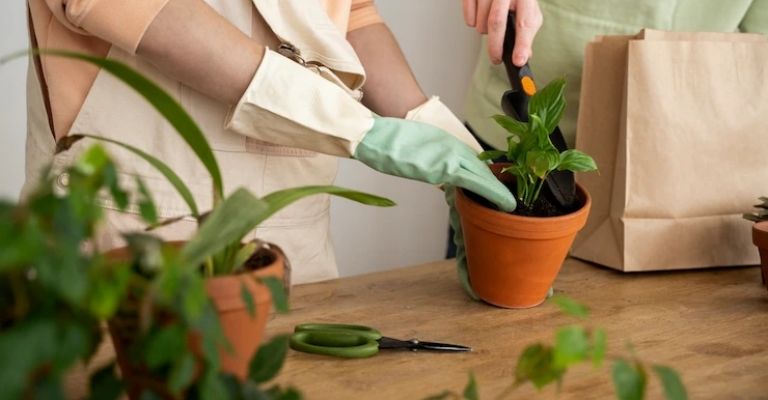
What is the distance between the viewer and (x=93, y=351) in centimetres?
48

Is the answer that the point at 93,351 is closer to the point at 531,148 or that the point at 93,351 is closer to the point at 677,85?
the point at 531,148

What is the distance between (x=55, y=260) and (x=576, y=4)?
3.44 ft

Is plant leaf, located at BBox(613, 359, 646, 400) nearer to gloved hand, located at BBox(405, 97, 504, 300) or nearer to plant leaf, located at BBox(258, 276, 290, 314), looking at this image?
plant leaf, located at BBox(258, 276, 290, 314)

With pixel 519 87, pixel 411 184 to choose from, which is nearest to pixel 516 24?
pixel 519 87

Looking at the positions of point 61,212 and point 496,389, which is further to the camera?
point 496,389

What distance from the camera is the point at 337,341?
0.84m

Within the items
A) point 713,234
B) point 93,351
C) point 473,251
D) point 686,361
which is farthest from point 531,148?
point 93,351

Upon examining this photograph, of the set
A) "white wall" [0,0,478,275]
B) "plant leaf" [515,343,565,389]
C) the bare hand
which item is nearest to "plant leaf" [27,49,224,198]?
"plant leaf" [515,343,565,389]

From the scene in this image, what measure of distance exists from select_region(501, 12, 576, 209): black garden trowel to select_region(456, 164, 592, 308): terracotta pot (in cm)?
3

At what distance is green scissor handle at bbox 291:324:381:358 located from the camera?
829 millimetres

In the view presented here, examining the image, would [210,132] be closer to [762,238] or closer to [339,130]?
[339,130]

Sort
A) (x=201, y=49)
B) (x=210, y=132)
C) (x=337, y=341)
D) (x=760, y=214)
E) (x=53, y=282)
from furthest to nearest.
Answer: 1. (x=760, y=214)
2. (x=210, y=132)
3. (x=201, y=49)
4. (x=337, y=341)
5. (x=53, y=282)

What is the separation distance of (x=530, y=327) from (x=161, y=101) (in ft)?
1.69

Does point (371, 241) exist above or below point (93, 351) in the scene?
below
